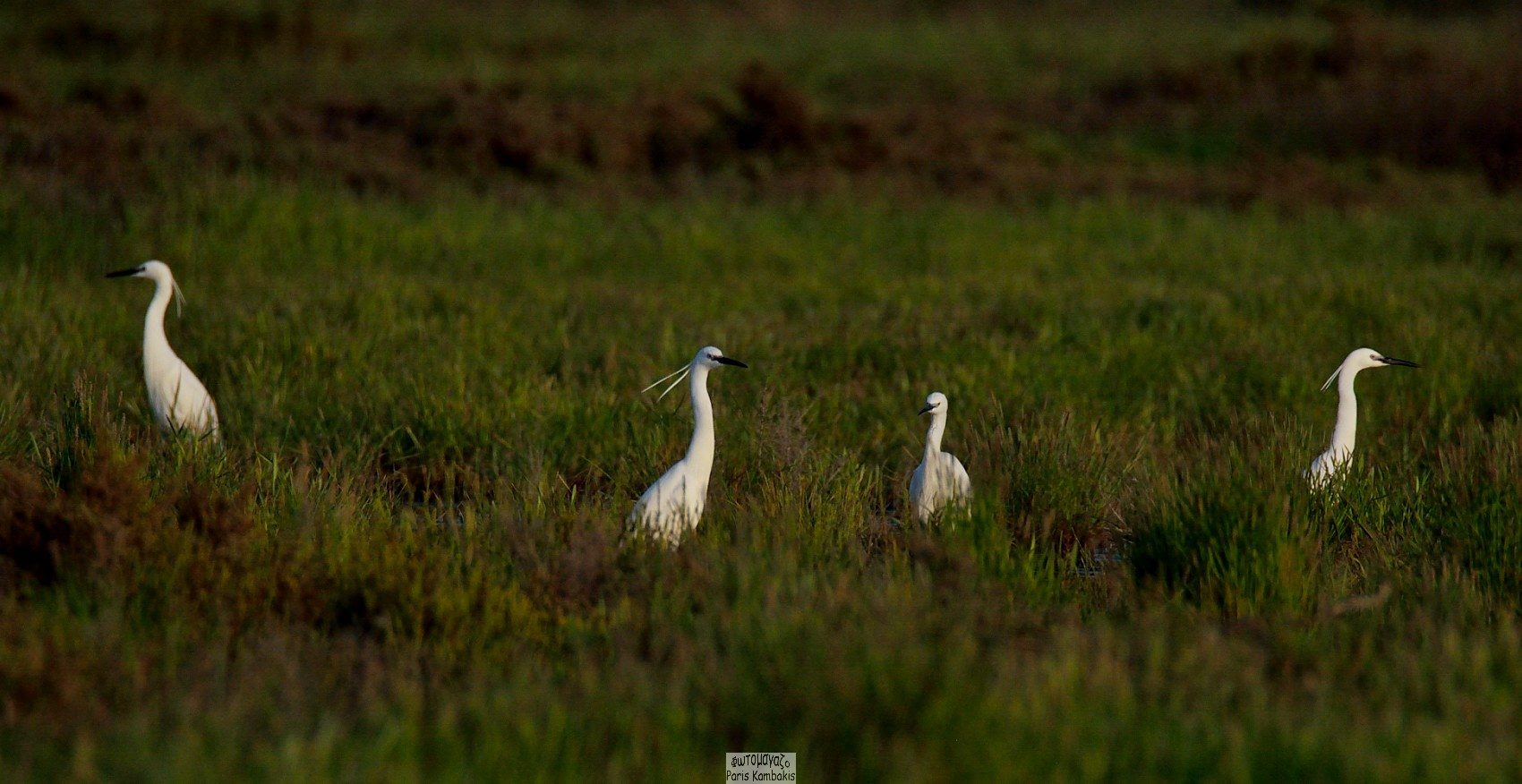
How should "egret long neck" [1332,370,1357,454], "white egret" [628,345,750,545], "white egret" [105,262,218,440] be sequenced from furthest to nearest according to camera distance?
"white egret" [105,262,218,440], "egret long neck" [1332,370,1357,454], "white egret" [628,345,750,545]

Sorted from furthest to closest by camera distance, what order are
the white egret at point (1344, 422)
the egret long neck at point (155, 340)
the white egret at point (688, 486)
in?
the egret long neck at point (155, 340) → the white egret at point (1344, 422) → the white egret at point (688, 486)

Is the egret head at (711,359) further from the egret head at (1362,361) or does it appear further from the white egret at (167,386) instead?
the egret head at (1362,361)

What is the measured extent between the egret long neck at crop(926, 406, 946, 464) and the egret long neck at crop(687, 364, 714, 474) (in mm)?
861

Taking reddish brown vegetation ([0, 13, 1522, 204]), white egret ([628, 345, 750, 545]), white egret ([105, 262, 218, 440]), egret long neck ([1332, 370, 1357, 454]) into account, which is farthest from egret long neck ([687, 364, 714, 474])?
reddish brown vegetation ([0, 13, 1522, 204])

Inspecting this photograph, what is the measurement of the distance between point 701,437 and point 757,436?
3.30 ft

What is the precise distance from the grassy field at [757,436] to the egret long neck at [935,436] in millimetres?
283

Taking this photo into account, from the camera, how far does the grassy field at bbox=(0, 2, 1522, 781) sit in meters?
3.37

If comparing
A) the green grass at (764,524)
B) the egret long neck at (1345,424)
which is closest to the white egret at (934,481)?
the green grass at (764,524)

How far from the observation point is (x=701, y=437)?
554 centimetres

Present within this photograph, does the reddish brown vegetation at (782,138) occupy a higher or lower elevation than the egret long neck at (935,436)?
higher

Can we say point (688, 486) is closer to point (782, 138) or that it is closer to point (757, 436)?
point (757, 436)

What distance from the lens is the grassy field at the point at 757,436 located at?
132 inches

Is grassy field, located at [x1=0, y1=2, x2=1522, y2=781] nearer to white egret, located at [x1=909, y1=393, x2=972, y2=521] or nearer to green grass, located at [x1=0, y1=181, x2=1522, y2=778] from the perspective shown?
green grass, located at [x1=0, y1=181, x2=1522, y2=778]

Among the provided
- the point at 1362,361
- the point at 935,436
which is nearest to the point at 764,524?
the point at 935,436
